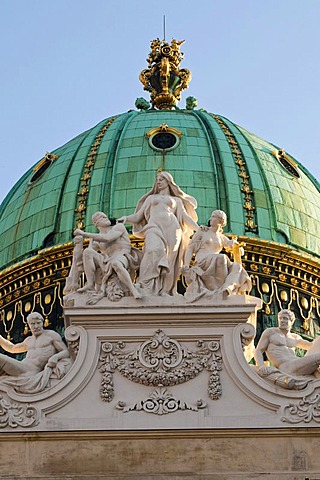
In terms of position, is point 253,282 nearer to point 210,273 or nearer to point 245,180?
point 245,180

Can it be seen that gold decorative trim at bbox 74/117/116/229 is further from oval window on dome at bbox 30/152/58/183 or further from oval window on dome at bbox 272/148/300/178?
oval window on dome at bbox 272/148/300/178

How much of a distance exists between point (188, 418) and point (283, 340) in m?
1.86

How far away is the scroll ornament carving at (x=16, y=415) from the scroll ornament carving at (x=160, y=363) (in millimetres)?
931

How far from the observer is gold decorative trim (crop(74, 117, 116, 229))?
3491 cm

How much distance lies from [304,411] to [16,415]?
3685 millimetres

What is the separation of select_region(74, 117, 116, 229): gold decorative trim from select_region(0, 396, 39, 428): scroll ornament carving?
373 inches

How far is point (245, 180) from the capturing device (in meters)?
35.5

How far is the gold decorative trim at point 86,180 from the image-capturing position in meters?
34.9

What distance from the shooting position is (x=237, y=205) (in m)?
34.9

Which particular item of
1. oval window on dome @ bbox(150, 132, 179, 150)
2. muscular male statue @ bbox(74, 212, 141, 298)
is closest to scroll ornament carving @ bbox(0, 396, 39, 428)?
muscular male statue @ bbox(74, 212, 141, 298)

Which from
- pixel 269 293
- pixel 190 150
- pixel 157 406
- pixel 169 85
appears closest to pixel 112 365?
pixel 157 406

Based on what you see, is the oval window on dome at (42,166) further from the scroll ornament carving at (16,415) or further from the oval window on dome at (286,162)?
the scroll ornament carving at (16,415)

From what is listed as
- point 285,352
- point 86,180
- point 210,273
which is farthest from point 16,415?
point 86,180

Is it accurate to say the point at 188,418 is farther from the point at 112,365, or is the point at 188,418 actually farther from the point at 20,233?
the point at 20,233
